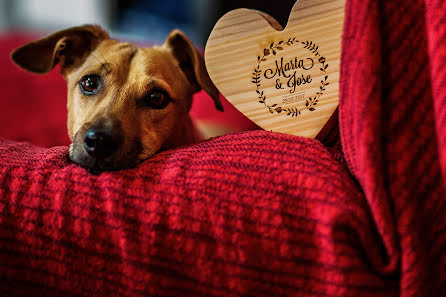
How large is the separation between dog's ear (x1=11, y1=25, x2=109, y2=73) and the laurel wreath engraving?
805 millimetres

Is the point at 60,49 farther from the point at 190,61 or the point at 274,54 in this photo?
the point at 274,54

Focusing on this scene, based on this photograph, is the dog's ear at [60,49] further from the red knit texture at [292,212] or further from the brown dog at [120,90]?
the red knit texture at [292,212]

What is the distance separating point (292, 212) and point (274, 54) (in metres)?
0.46

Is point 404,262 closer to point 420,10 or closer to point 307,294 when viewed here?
point 307,294

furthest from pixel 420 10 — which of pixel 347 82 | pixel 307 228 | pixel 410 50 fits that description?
pixel 307 228

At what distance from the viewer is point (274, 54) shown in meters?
1.00

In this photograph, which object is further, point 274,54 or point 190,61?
point 190,61

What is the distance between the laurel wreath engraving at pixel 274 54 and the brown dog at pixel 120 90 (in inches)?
14.2

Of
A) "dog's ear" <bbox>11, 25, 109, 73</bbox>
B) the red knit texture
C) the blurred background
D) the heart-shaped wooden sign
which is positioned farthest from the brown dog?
the blurred background

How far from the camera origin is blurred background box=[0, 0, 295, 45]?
191 inches

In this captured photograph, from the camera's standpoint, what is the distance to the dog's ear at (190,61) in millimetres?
1368

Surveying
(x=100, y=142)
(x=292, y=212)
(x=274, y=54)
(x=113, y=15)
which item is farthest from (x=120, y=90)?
(x=113, y=15)

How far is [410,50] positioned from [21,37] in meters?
2.52

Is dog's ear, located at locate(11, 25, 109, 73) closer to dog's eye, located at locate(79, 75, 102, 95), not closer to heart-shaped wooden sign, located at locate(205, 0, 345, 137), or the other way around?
dog's eye, located at locate(79, 75, 102, 95)
